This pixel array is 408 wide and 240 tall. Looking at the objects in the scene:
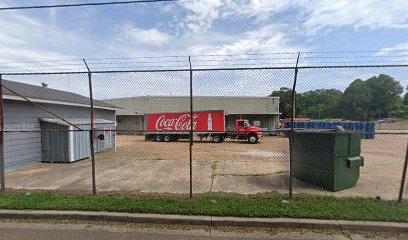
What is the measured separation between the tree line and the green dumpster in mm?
517

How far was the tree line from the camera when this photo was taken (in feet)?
18.1

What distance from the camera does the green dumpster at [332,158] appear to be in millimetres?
6074

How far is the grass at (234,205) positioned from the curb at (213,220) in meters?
0.13

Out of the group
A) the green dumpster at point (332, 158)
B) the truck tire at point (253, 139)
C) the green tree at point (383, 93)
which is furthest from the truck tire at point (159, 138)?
the green tree at point (383, 93)

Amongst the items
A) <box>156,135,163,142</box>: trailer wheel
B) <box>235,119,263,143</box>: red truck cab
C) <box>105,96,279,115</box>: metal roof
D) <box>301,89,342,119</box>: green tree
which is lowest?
<box>156,135,163,142</box>: trailer wheel

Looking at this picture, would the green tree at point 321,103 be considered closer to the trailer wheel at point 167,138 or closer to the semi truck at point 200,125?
the semi truck at point 200,125

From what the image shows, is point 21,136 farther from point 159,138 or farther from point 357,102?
point 159,138

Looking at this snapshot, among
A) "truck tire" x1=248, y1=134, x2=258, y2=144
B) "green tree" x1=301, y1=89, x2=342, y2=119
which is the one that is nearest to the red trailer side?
"truck tire" x1=248, y1=134, x2=258, y2=144

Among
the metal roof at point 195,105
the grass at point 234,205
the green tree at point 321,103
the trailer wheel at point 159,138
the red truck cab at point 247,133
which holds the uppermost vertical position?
the metal roof at point 195,105

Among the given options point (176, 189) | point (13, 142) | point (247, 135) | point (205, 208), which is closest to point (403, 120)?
point (205, 208)

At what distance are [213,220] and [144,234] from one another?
1.19m

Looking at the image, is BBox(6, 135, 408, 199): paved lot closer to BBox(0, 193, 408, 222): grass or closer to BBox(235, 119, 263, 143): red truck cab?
BBox(0, 193, 408, 222): grass

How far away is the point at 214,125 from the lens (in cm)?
2127

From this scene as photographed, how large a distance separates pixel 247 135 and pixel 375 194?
46.9 ft
